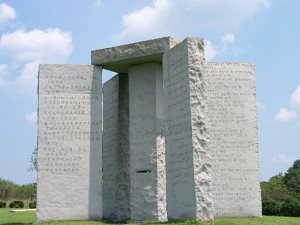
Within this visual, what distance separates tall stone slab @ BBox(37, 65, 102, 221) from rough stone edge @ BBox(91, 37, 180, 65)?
0.65 meters

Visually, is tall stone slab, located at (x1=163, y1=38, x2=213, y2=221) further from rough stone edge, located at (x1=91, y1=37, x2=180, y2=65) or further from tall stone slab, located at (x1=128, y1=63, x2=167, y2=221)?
tall stone slab, located at (x1=128, y1=63, x2=167, y2=221)

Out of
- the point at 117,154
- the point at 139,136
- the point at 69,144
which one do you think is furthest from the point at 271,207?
the point at 69,144

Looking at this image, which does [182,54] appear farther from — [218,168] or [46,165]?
[46,165]

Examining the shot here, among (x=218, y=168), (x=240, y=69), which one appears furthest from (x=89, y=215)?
(x=240, y=69)

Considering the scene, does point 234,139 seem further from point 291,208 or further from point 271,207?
point 271,207

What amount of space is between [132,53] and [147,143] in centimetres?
282

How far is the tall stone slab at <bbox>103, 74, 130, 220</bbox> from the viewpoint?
15.1 m

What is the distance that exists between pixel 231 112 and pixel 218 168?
1799 mm

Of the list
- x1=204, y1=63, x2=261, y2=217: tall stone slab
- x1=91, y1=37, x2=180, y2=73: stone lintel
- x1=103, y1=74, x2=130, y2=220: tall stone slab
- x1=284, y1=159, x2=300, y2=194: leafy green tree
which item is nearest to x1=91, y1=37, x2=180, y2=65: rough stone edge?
x1=91, y1=37, x2=180, y2=73: stone lintel

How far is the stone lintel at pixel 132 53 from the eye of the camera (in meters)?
13.5

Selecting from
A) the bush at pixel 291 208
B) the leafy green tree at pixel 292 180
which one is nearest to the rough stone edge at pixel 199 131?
the bush at pixel 291 208

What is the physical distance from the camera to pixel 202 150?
11070mm

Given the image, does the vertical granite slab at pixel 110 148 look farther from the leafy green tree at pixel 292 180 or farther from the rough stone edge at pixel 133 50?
the leafy green tree at pixel 292 180

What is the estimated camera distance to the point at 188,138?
11.2 m
